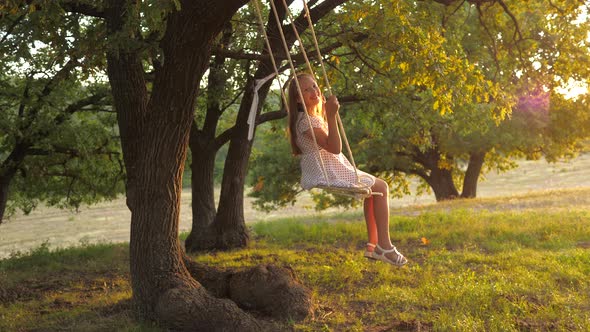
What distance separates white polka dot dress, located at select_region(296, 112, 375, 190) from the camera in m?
6.80

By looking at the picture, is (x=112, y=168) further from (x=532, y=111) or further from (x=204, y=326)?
(x=532, y=111)

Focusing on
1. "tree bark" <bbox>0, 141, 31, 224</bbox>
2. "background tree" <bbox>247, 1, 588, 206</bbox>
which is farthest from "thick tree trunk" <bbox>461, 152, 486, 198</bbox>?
"tree bark" <bbox>0, 141, 31, 224</bbox>

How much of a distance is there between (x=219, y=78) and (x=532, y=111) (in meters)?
13.9

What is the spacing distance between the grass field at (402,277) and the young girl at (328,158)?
89cm

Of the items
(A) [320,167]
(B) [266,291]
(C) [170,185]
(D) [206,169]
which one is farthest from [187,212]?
(A) [320,167]

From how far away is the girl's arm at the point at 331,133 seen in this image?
677 centimetres

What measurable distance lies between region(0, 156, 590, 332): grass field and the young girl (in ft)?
2.92

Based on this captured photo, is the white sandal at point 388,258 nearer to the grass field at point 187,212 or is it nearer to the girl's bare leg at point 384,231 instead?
the girl's bare leg at point 384,231

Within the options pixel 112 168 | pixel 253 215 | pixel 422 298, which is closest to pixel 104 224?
pixel 253 215

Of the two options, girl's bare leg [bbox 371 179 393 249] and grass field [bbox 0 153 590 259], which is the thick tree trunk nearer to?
grass field [bbox 0 153 590 259]

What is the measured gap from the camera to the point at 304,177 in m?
7.06

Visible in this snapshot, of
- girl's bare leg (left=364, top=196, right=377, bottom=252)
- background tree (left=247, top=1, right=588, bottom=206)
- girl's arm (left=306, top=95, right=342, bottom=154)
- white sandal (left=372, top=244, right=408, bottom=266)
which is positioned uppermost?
background tree (left=247, top=1, right=588, bottom=206)

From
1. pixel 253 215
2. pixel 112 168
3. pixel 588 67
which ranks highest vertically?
pixel 588 67

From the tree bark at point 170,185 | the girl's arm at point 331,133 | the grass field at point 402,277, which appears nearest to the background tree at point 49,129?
the grass field at point 402,277
